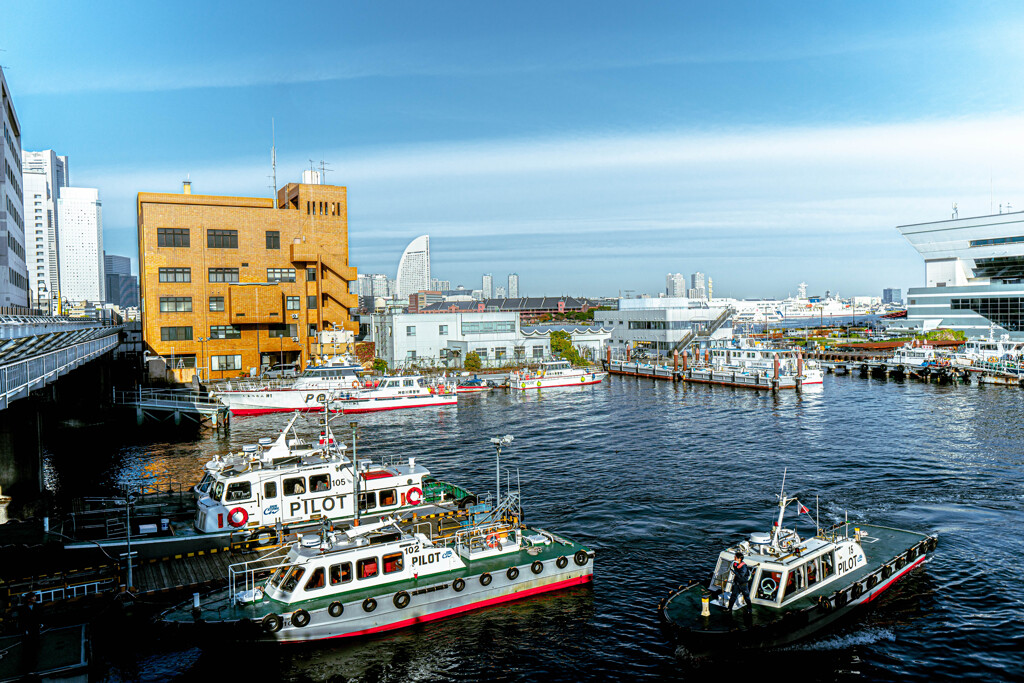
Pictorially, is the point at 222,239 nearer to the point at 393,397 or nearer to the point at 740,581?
the point at 393,397

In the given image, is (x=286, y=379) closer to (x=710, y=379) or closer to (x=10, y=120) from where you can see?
(x=10, y=120)

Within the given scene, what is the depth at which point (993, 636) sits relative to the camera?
20281 millimetres

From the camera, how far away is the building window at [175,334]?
74.6 meters

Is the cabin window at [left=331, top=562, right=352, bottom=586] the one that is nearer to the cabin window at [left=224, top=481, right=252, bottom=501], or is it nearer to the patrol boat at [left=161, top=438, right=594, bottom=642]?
the patrol boat at [left=161, top=438, right=594, bottom=642]

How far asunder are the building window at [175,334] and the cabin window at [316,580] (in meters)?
63.1

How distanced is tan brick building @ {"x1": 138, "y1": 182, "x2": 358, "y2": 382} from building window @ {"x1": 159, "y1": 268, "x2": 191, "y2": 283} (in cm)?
10

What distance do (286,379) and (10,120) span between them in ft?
125

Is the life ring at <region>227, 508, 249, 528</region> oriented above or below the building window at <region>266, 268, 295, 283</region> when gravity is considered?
below

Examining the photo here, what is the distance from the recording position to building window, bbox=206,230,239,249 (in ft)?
252

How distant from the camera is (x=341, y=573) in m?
20.6

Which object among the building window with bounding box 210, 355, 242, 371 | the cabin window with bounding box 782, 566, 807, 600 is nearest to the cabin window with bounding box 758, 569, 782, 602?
the cabin window with bounding box 782, 566, 807, 600

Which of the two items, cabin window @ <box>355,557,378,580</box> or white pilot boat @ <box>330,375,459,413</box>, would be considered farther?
white pilot boat @ <box>330,375,459,413</box>

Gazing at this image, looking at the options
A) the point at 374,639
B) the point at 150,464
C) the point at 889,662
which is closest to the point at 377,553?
the point at 374,639

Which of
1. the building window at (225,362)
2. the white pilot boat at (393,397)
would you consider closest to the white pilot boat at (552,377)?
the white pilot boat at (393,397)
